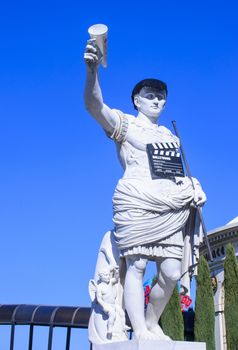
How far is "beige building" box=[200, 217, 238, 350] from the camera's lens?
24688 mm

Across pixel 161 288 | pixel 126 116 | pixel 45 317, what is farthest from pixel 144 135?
pixel 45 317

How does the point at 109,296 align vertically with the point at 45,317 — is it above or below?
below

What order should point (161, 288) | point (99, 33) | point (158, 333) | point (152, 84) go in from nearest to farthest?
point (99, 33) < point (158, 333) < point (161, 288) < point (152, 84)

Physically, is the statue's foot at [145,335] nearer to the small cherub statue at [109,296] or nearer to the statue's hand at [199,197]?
the small cherub statue at [109,296]

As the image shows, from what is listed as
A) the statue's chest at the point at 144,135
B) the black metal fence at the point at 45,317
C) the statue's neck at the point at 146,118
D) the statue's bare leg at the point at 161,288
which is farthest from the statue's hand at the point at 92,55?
the black metal fence at the point at 45,317

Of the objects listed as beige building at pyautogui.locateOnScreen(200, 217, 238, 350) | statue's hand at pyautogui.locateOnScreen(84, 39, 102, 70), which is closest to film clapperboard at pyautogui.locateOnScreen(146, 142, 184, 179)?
statue's hand at pyautogui.locateOnScreen(84, 39, 102, 70)

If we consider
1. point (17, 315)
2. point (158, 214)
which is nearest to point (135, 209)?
point (158, 214)

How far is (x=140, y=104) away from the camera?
7551mm

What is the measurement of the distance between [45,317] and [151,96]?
11962 millimetres

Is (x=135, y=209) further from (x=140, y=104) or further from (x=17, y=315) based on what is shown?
Answer: (x=17, y=315)

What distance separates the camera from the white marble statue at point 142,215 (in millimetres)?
6594

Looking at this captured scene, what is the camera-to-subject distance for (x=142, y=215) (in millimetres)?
6691

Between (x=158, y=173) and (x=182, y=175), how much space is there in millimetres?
395

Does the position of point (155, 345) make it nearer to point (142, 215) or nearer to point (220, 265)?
point (142, 215)
